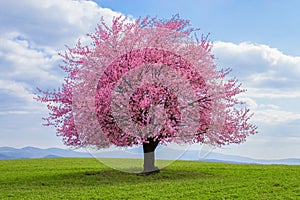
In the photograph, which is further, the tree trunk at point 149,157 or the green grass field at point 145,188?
the tree trunk at point 149,157

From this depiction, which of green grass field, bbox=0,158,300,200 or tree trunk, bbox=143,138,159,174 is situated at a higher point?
tree trunk, bbox=143,138,159,174

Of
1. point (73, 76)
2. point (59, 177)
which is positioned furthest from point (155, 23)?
point (59, 177)

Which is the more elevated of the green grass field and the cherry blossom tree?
the cherry blossom tree

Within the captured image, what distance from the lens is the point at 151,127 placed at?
829 inches

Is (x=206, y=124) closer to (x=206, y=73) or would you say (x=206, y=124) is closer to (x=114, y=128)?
(x=206, y=73)

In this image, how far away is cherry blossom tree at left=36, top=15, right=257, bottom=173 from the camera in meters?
21.2

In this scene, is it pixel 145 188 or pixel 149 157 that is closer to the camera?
pixel 145 188

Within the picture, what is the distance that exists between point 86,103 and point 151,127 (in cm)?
385

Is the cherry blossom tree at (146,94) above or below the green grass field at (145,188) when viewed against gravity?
above

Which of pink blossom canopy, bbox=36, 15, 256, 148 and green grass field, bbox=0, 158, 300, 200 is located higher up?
pink blossom canopy, bbox=36, 15, 256, 148

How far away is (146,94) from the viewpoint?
21.2 metres

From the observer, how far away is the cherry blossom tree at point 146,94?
69.5ft

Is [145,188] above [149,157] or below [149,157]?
below

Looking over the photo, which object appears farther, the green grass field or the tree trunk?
the tree trunk
